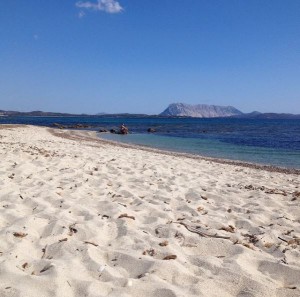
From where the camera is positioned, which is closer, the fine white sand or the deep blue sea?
the fine white sand

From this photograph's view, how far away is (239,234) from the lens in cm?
469

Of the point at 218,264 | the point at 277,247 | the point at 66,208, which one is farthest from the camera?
the point at 66,208

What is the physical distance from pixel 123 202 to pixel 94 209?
0.69m

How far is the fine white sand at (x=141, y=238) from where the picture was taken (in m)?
3.17

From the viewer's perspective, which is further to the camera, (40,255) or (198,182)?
(198,182)

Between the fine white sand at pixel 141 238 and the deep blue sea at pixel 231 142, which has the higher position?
the fine white sand at pixel 141 238

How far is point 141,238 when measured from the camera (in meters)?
4.31

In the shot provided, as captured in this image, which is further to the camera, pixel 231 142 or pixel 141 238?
pixel 231 142

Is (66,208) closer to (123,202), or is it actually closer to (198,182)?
(123,202)

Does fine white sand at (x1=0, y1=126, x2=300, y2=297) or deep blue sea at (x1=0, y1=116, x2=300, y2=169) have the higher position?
fine white sand at (x1=0, y1=126, x2=300, y2=297)

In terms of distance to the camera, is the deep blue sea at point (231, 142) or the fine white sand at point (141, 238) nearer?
the fine white sand at point (141, 238)

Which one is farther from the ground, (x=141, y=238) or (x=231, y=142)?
(x=141, y=238)

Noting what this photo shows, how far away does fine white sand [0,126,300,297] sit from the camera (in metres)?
3.17

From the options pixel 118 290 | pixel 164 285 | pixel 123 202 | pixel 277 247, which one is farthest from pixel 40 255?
pixel 277 247
